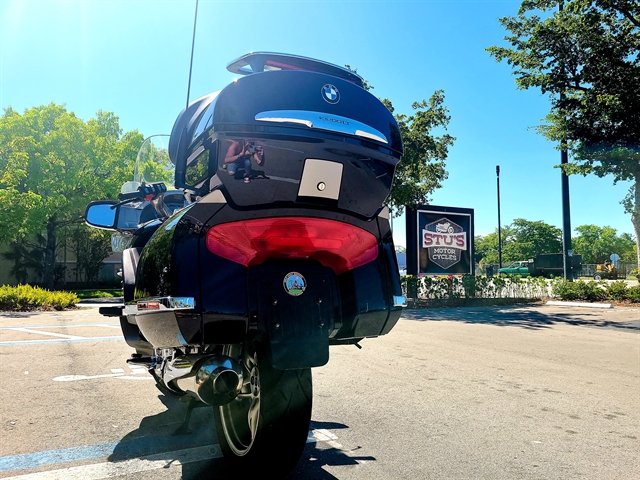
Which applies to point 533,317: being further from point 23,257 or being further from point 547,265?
point 547,265

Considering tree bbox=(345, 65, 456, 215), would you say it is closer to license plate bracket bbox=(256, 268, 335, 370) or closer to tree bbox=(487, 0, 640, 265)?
tree bbox=(487, 0, 640, 265)

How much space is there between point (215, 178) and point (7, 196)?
19040mm

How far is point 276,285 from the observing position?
2561 mm

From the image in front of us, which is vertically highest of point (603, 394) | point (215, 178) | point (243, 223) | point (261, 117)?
point (261, 117)

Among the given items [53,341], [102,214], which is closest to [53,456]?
[102,214]

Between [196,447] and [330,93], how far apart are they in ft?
8.52

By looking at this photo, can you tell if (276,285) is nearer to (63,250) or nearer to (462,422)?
(462,422)

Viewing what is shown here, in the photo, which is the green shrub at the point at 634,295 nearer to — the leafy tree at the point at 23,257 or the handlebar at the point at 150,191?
the handlebar at the point at 150,191

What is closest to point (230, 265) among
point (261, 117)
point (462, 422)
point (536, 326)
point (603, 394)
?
point (261, 117)

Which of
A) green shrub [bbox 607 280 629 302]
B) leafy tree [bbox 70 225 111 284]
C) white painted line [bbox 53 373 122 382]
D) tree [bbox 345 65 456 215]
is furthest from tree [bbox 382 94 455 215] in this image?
leafy tree [bbox 70 225 111 284]

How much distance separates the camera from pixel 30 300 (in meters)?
15.1

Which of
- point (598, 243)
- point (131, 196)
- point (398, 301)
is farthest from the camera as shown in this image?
point (598, 243)

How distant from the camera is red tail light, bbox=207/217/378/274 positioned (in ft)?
8.24

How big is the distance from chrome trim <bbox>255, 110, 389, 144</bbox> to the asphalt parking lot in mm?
2070
